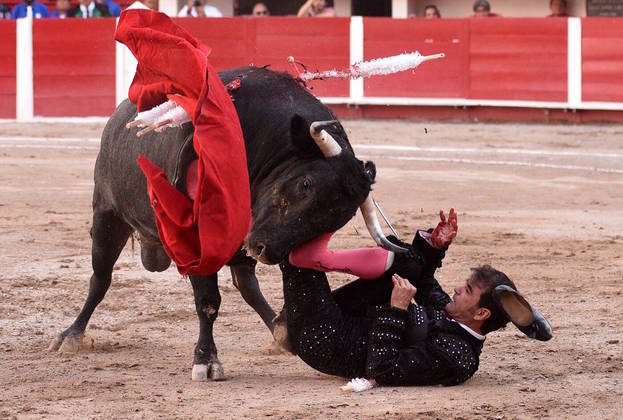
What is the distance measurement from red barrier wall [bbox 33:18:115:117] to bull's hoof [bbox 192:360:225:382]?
10.5m

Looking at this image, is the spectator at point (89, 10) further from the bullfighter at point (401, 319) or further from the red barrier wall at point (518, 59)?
the bullfighter at point (401, 319)

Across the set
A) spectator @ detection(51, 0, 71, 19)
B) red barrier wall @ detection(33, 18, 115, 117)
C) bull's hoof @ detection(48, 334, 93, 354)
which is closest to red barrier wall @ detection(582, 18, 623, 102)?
red barrier wall @ detection(33, 18, 115, 117)

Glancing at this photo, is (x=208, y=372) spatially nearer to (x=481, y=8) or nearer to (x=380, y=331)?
(x=380, y=331)

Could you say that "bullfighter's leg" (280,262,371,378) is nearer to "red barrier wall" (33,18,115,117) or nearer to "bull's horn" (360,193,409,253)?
"bull's horn" (360,193,409,253)

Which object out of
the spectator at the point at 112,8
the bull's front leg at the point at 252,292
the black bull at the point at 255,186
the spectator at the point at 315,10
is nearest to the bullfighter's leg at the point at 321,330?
the black bull at the point at 255,186

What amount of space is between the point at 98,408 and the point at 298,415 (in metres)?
0.60

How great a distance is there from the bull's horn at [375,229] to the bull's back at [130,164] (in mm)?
665

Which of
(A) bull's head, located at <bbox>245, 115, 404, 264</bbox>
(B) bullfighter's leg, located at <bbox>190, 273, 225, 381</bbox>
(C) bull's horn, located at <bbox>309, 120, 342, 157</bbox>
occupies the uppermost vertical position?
(C) bull's horn, located at <bbox>309, 120, 342, 157</bbox>

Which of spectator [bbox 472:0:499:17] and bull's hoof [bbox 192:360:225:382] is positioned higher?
spectator [bbox 472:0:499:17]

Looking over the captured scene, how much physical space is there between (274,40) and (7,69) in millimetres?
3029

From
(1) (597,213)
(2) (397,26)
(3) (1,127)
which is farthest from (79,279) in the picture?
(2) (397,26)

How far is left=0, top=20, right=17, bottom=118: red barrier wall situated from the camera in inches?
565

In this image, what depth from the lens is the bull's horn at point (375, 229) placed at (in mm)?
3930

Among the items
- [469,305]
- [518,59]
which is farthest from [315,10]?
[469,305]
